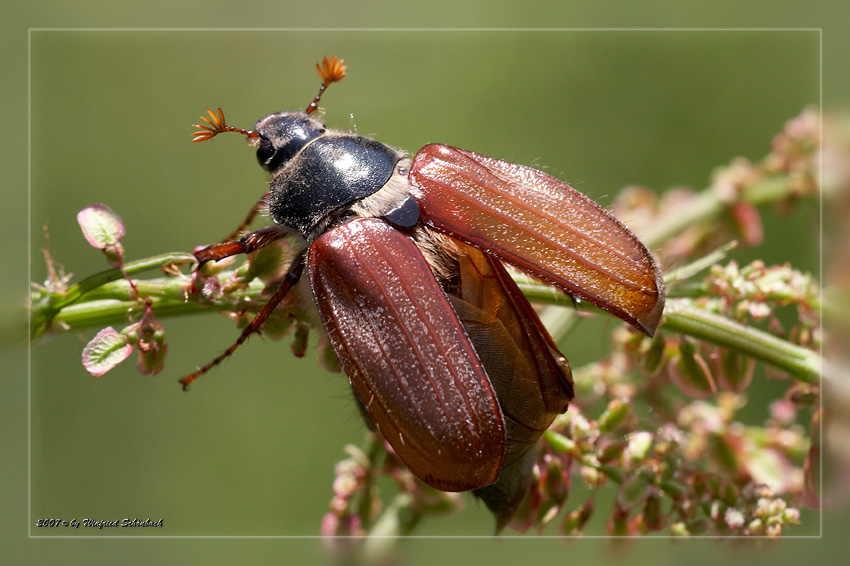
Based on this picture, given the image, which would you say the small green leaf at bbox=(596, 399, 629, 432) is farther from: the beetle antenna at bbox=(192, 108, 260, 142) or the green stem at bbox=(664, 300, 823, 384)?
the beetle antenna at bbox=(192, 108, 260, 142)

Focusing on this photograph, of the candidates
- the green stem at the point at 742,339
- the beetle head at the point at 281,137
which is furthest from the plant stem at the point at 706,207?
the beetle head at the point at 281,137

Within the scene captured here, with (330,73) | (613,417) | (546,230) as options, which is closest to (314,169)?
(330,73)

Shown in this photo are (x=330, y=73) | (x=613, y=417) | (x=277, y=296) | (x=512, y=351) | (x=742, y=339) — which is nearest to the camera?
(x=512, y=351)

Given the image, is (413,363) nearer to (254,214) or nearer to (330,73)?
(254,214)

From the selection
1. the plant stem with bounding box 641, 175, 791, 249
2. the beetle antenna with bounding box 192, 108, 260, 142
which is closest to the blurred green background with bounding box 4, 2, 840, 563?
the plant stem with bounding box 641, 175, 791, 249

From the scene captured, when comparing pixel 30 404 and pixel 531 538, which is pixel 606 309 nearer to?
pixel 531 538

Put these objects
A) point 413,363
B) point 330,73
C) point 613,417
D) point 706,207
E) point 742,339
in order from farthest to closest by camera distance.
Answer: point 706,207 < point 330,73 < point 613,417 < point 742,339 < point 413,363
